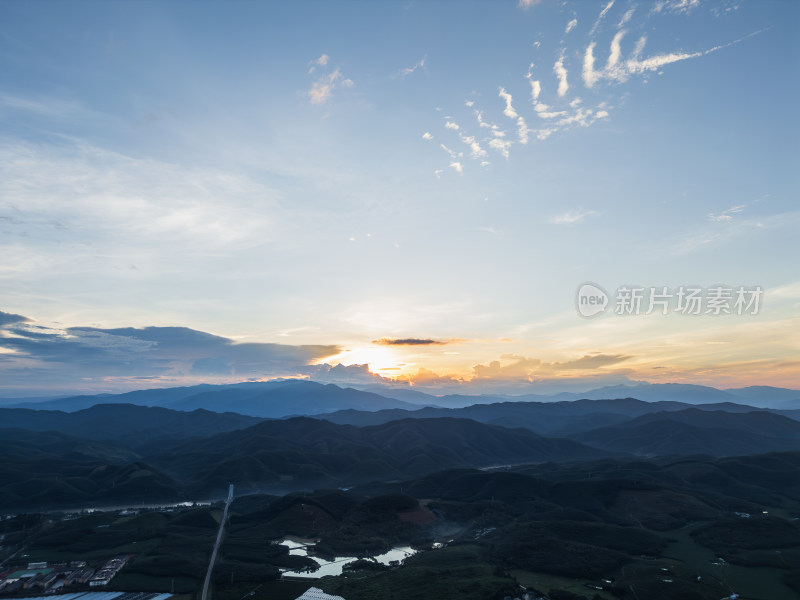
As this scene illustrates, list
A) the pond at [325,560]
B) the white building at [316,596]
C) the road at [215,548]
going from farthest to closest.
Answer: the pond at [325,560] → the road at [215,548] → the white building at [316,596]

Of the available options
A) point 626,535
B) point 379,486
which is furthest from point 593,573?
point 379,486

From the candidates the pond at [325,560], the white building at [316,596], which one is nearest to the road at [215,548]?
the pond at [325,560]

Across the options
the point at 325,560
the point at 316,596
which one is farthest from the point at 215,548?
the point at 316,596

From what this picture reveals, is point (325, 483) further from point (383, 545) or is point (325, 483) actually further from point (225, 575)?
point (225, 575)

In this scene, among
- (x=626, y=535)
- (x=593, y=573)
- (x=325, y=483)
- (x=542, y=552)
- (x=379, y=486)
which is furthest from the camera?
(x=325, y=483)

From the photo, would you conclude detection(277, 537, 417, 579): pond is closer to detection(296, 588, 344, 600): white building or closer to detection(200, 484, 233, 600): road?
detection(296, 588, 344, 600): white building

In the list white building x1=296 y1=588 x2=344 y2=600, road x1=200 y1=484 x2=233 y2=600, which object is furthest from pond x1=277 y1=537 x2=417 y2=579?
road x1=200 y1=484 x2=233 y2=600

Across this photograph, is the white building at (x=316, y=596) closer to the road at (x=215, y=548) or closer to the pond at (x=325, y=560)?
the pond at (x=325, y=560)

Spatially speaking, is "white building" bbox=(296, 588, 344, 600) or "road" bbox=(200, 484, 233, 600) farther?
"road" bbox=(200, 484, 233, 600)

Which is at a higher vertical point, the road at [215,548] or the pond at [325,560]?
the road at [215,548]

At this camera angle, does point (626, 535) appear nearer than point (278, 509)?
Yes

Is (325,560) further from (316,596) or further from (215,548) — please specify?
(316,596)
